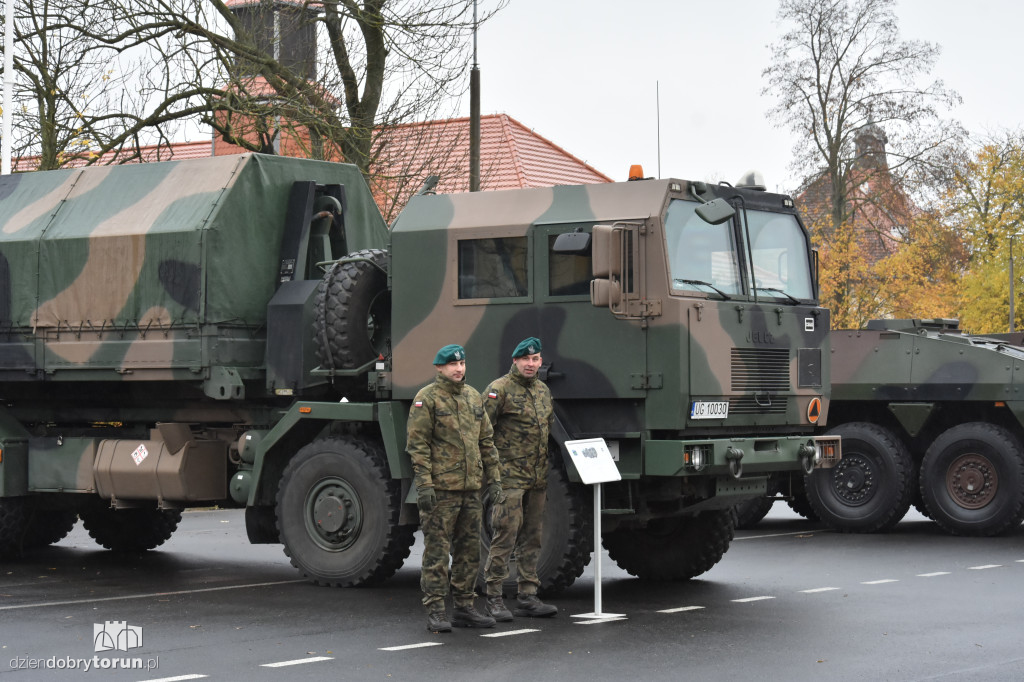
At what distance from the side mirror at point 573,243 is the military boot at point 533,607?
2.36 meters

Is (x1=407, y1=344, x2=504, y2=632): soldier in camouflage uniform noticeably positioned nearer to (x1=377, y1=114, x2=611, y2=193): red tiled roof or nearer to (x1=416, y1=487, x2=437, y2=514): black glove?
(x1=416, y1=487, x2=437, y2=514): black glove

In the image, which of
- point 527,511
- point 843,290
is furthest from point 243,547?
point 843,290

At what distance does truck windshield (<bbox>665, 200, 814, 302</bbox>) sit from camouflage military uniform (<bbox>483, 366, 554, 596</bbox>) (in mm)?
1293

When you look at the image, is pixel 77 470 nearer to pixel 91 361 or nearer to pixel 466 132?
pixel 91 361

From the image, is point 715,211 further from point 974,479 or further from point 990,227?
point 990,227

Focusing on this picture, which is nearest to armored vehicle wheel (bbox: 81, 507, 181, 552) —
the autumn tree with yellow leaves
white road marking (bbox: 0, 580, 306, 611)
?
white road marking (bbox: 0, 580, 306, 611)

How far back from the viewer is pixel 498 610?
9.86m

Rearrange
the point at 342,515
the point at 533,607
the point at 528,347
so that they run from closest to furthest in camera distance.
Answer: the point at 533,607
the point at 528,347
the point at 342,515

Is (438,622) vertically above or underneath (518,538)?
underneath

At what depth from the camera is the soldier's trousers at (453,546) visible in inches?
376

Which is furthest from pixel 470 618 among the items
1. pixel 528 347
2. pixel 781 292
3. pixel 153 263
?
pixel 153 263

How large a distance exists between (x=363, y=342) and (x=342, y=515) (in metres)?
1.32

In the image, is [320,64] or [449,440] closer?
[449,440]

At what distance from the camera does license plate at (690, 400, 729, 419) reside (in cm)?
1059
